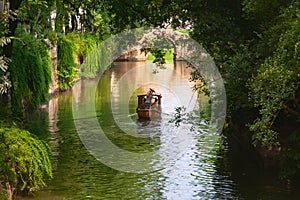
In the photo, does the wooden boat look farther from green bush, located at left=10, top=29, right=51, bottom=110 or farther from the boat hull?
green bush, located at left=10, top=29, right=51, bottom=110

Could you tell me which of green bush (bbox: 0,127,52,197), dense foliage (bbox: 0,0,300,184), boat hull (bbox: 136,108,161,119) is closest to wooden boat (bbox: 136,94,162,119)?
boat hull (bbox: 136,108,161,119)

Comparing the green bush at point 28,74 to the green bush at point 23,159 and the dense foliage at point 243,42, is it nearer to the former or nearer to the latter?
the dense foliage at point 243,42

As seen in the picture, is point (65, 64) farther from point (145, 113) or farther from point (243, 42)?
point (243, 42)

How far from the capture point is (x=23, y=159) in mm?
12305

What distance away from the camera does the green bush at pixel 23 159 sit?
12.2 metres

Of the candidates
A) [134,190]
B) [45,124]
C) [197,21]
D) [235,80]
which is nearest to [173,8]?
[197,21]

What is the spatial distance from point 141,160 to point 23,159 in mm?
6273

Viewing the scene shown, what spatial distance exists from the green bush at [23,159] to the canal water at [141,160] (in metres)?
1.08

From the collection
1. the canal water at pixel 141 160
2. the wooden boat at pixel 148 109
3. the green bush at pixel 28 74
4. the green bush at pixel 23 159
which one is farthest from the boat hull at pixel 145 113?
the green bush at pixel 23 159

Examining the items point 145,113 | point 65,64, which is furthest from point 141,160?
point 65,64

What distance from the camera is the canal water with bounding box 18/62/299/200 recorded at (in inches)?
577

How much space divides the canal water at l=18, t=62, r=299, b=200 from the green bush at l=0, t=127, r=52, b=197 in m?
1.08

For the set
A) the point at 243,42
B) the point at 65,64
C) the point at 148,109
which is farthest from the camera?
the point at 65,64

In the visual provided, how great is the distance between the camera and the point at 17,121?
1452 centimetres
